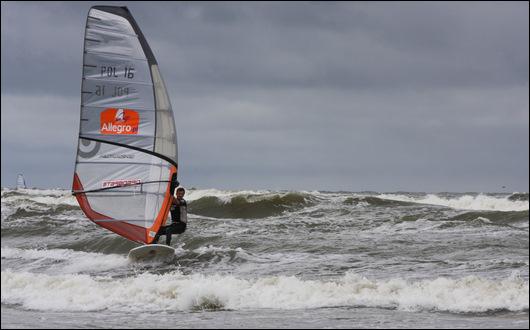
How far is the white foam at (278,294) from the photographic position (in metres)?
8.67

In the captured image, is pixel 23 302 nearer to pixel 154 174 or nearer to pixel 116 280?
pixel 116 280

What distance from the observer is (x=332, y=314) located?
8367mm

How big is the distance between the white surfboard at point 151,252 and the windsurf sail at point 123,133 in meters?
0.20

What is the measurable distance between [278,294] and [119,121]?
4905mm

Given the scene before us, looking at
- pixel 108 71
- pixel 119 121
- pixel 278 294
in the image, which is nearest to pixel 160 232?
pixel 119 121

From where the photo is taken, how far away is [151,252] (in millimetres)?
13023

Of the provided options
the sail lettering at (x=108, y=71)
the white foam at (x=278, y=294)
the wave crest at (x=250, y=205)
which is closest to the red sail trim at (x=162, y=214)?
the sail lettering at (x=108, y=71)

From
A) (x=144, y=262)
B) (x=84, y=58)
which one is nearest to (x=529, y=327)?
(x=144, y=262)

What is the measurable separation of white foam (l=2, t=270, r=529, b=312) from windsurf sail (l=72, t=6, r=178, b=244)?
268cm

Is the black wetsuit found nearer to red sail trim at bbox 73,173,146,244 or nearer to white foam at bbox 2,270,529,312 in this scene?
red sail trim at bbox 73,173,146,244

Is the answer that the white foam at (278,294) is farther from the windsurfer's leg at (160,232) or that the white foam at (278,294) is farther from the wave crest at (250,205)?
the wave crest at (250,205)

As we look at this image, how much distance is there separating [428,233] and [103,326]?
9409mm

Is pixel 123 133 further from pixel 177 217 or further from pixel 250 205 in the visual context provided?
pixel 250 205

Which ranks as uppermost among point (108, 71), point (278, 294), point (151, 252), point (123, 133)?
point (108, 71)
